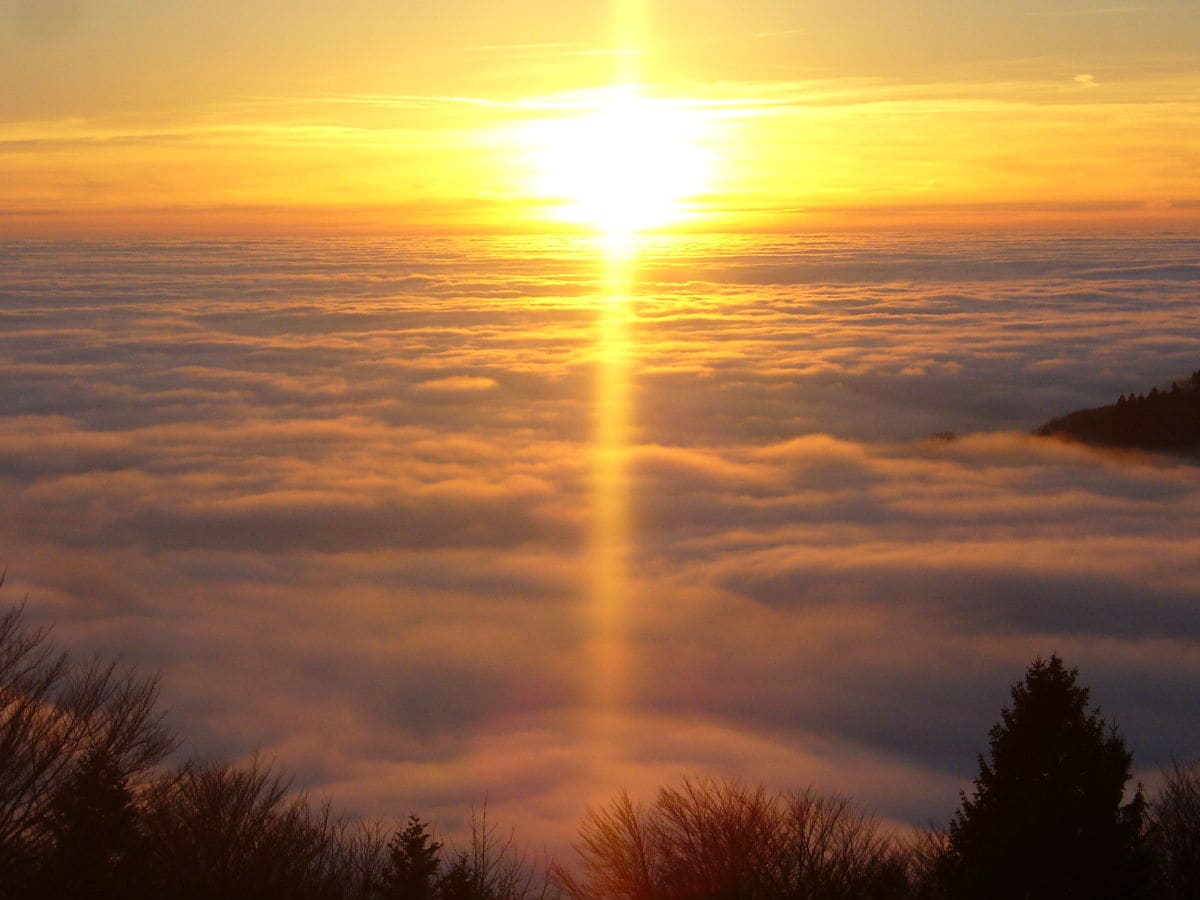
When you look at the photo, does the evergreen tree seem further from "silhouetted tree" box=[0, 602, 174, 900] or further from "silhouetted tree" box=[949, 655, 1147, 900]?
"silhouetted tree" box=[949, 655, 1147, 900]

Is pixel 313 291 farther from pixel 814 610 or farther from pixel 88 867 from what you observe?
pixel 88 867

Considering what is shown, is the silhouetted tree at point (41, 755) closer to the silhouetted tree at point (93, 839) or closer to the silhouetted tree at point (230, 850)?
the silhouetted tree at point (93, 839)

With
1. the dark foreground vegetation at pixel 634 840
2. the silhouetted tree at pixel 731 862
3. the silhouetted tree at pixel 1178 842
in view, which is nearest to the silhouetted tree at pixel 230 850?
the dark foreground vegetation at pixel 634 840

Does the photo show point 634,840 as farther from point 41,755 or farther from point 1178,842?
point 41,755

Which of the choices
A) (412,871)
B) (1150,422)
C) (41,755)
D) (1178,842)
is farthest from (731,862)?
(1150,422)

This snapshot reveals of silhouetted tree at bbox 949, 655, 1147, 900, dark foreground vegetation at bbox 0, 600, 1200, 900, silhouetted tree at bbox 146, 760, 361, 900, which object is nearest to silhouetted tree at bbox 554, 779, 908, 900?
dark foreground vegetation at bbox 0, 600, 1200, 900
